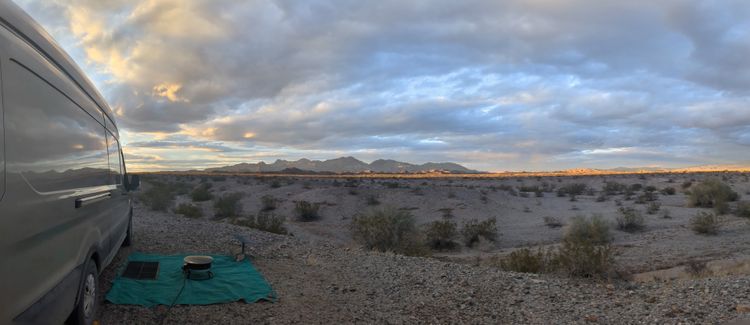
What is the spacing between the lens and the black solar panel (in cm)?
777

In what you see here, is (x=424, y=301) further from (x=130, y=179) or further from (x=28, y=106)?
(x=130, y=179)

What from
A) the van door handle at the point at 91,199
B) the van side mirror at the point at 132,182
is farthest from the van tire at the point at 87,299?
the van side mirror at the point at 132,182

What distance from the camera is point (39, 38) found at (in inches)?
149

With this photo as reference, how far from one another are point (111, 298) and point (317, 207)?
2079cm

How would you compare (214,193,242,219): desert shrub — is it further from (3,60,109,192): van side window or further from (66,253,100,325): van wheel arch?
(3,60,109,192): van side window

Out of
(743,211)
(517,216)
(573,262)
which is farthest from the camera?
(517,216)

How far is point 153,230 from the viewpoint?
13.0 meters

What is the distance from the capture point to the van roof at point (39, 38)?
321 cm

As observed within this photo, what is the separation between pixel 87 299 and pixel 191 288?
7.67 feet

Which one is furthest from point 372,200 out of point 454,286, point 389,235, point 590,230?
point 454,286

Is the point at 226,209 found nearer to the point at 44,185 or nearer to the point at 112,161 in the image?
the point at 112,161

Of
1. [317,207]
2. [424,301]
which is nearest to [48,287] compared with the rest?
[424,301]

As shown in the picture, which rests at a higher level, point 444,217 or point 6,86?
point 6,86

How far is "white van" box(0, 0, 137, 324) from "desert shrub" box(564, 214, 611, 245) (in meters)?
A: 16.7
